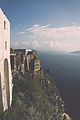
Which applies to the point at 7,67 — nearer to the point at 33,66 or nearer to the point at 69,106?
the point at 33,66

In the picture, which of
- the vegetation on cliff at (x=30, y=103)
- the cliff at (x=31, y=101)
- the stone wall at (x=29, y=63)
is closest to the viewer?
the vegetation on cliff at (x=30, y=103)

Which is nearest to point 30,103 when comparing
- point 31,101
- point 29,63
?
point 31,101

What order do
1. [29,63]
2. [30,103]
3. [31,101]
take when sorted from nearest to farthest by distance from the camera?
[30,103]
[31,101]
[29,63]

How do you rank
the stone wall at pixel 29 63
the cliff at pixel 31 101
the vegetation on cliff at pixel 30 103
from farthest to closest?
the stone wall at pixel 29 63 → the cliff at pixel 31 101 → the vegetation on cliff at pixel 30 103

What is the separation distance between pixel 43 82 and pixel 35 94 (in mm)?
13213

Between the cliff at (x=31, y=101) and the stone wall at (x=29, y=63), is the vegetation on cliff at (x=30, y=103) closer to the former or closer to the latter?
the cliff at (x=31, y=101)

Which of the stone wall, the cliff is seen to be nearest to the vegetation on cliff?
the cliff

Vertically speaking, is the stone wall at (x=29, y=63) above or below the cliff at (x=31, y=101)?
above

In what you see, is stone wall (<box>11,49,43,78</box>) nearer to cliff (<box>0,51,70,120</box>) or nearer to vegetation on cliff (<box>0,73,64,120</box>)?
cliff (<box>0,51,70,120</box>)

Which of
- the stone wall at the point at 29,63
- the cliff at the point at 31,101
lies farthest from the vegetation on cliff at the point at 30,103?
the stone wall at the point at 29,63

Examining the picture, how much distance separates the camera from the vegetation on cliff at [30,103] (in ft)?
58.1

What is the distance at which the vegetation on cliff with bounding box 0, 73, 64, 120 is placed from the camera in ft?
58.1

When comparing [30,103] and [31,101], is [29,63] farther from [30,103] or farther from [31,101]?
[30,103]

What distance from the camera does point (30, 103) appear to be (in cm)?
2556
